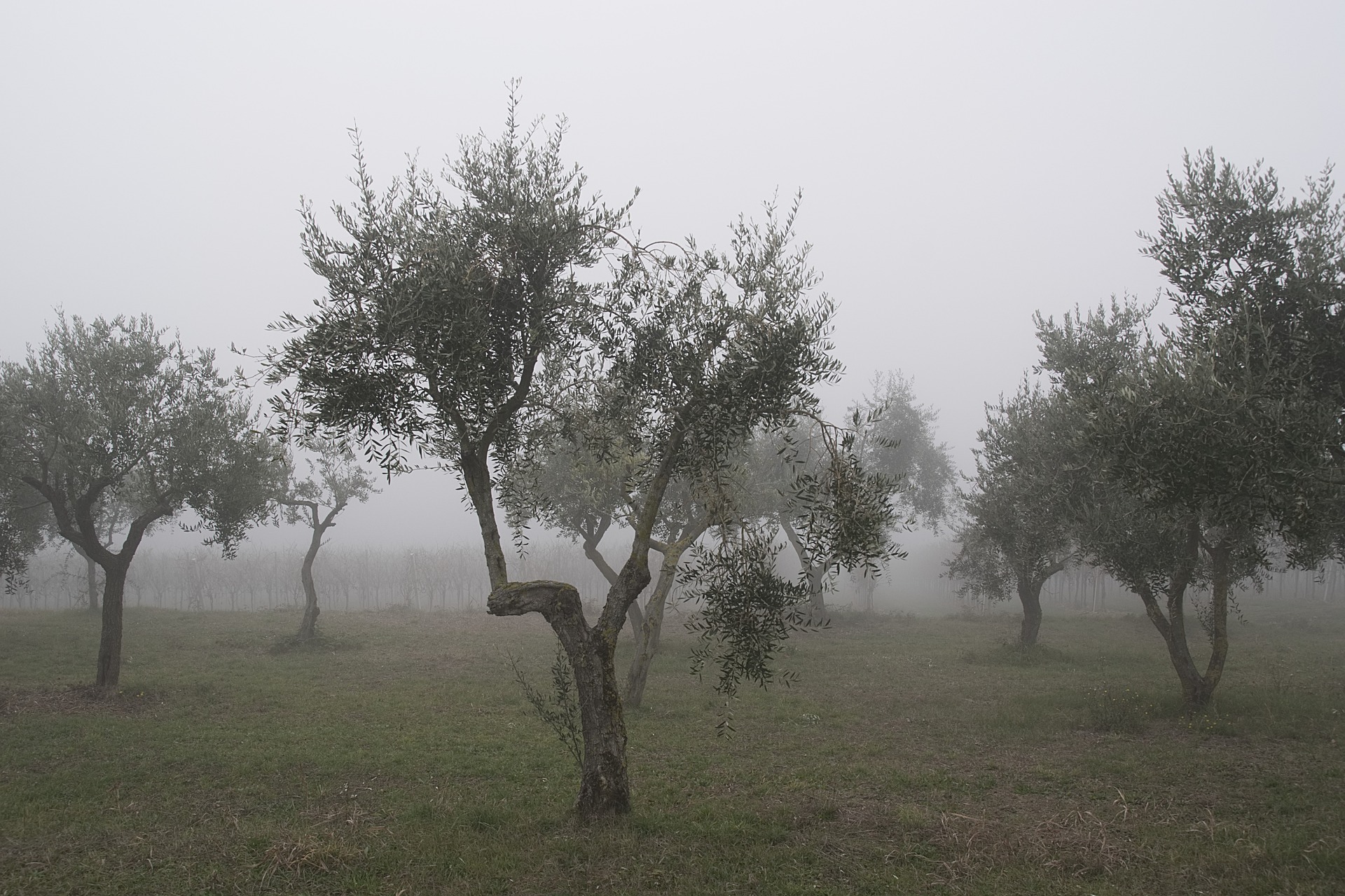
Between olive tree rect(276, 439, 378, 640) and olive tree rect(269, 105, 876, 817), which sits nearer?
olive tree rect(269, 105, 876, 817)

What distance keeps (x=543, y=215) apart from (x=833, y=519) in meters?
6.03

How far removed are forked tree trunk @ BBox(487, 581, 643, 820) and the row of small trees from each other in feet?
29.7

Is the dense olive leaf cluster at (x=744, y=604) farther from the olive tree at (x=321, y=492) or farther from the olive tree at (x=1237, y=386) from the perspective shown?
the olive tree at (x=321, y=492)

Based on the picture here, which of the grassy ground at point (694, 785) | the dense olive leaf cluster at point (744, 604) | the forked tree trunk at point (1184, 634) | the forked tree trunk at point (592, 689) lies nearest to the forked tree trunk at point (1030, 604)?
the grassy ground at point (694, 785)

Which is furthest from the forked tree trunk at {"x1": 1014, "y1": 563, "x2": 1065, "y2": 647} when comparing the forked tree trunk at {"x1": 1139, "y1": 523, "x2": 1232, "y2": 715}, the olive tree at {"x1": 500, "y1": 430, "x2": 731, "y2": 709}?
the olive tree at {"x1": 500, "y1": 430, "x2": 731, "y2": 709}

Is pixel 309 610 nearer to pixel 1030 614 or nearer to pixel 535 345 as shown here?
pixel 535 345

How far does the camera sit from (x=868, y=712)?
736 inches

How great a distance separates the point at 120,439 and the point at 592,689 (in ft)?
56.2

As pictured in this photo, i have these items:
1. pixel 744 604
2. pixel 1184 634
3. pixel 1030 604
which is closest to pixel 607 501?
pixel 744 604

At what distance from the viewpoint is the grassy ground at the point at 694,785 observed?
8766 mm

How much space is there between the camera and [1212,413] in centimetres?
1027

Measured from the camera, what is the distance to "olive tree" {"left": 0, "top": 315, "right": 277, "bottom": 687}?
18906 millimetres

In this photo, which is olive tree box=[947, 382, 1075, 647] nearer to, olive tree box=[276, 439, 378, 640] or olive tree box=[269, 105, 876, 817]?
olive tree box=[269, 105, 876, 817]

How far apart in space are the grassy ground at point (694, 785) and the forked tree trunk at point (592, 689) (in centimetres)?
43
